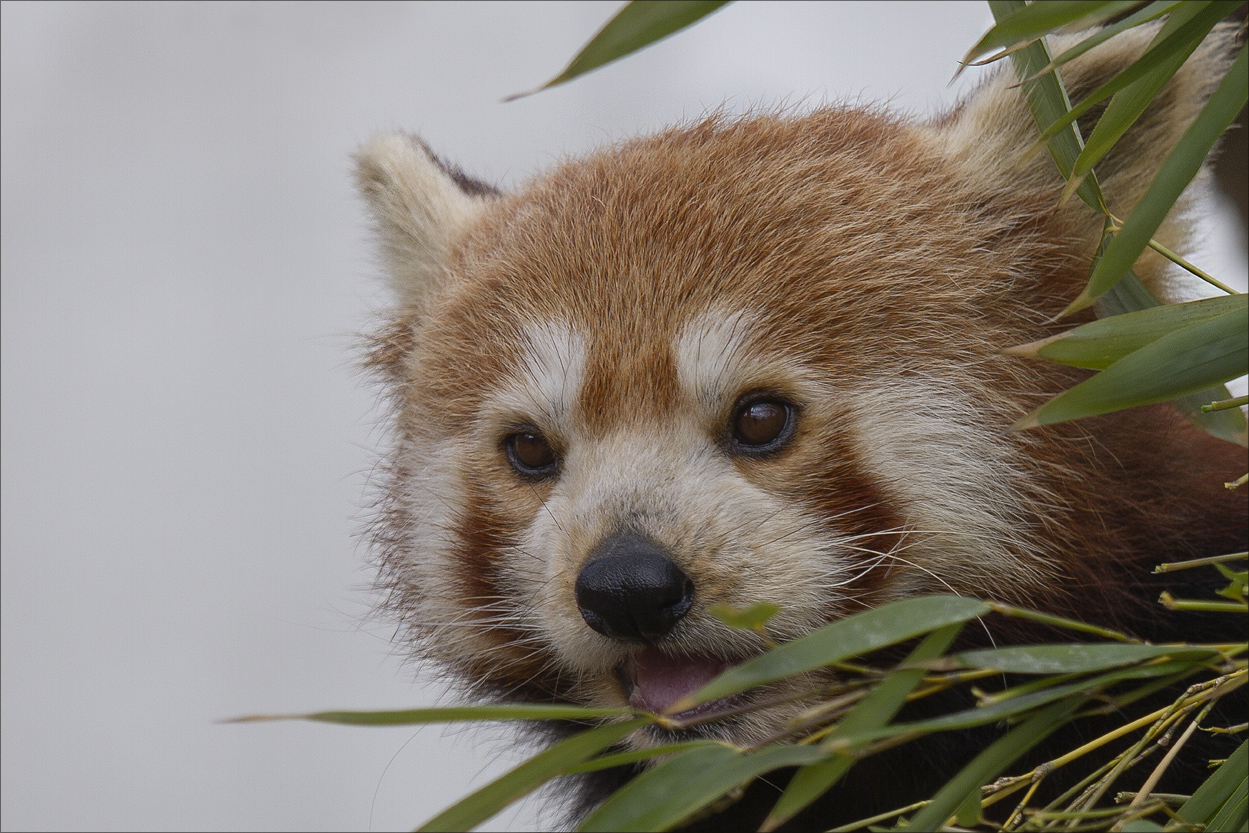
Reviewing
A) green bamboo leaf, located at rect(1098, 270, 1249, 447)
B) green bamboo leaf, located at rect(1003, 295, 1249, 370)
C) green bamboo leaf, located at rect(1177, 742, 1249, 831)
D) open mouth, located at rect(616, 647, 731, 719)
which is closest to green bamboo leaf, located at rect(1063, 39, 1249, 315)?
green bamboo leaf, located at rect(1003, 295, 1249, 370)

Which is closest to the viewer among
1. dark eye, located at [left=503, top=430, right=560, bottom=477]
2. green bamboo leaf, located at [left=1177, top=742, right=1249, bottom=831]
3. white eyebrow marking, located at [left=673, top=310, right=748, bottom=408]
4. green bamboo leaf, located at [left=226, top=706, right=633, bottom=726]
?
green bamboo leaf, located at [left=226, top=706, right=633, bottom=726]

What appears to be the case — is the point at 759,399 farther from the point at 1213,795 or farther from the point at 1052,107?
the point at 1213,795

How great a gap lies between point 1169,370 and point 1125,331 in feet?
0.26

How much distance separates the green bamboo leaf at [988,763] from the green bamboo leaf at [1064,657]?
5 cm

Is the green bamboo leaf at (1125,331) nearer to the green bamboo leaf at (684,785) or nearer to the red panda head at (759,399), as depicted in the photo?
the green bamboo leaf at (684,785)

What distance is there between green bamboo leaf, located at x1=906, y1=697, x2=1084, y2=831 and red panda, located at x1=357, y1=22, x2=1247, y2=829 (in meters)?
0.41

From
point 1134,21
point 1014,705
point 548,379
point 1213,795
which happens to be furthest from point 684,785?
point 548,379

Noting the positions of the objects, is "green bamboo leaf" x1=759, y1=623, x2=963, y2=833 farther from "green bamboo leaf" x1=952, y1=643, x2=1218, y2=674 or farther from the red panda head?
the red panda head

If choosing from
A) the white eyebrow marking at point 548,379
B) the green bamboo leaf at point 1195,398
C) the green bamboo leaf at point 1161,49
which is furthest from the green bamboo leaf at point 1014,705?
the white eyebrow marking at point 548,379

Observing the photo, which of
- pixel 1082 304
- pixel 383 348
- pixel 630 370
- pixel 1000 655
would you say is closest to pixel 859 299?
pixel 630 370

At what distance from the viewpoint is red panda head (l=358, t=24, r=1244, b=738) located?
1.22 m

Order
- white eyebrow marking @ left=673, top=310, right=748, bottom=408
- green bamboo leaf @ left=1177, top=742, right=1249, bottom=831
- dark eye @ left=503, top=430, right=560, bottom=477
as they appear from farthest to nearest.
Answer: dark eye @ left=503, top=430, right=560, bottom=477
white eyebrow marking @ left=673, top=310, right=748, bottom=408
green bamboo leaf @ left=1177, top=742, right=1249, bottom=831

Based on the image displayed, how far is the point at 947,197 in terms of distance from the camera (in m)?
1.44

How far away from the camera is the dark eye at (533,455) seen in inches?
55.2
